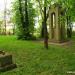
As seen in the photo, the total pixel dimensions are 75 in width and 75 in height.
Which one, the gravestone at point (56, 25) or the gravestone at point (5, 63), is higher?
the gravestone at point (56, 25)

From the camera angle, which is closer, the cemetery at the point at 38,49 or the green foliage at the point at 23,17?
the cemetery at the point at 38,49

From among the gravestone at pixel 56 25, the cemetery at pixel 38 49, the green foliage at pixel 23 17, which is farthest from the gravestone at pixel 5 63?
the green foliage at pixel 23 17

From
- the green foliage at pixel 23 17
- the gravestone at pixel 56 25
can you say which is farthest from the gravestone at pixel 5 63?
the green foliage at pixel 23 17

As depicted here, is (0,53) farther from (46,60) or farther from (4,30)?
(4,30)

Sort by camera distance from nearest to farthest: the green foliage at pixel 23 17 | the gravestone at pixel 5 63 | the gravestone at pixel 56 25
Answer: the gravestone at pixel 5 63
the gravestone at pixel 56 25
the green foliage at pixel 23 17

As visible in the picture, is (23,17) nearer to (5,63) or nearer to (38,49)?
(38,49)

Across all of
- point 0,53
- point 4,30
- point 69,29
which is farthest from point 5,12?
point 0,53

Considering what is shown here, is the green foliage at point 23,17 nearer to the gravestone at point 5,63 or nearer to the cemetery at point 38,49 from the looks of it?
the cemetery at point 38,49

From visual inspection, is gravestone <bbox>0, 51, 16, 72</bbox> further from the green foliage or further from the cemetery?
the green foliage

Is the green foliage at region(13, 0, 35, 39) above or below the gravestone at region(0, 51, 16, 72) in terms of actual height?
above

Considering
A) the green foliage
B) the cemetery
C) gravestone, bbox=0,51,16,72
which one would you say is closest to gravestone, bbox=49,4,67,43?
the cemetery

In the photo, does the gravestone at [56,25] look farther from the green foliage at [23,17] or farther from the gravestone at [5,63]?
the gravestone at [5,63]

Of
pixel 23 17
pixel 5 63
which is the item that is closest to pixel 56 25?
pixel 23 17

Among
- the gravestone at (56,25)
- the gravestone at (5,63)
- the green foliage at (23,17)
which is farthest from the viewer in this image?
the green foliage at (23,17)
